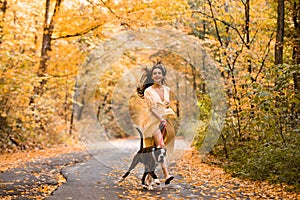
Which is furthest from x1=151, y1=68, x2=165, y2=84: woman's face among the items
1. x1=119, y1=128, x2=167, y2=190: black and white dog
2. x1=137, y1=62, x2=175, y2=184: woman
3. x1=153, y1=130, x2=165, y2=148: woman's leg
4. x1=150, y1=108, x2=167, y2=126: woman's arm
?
x1=119, y1=128, x2=167, y2=190: black and white dog

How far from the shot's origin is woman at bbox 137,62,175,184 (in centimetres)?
704

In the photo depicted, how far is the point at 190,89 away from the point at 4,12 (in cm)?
1766

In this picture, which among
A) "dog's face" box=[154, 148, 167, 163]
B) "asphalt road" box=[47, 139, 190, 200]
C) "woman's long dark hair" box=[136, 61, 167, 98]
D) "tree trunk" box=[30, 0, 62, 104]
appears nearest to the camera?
"asphalt road" box=[47, 139, 190, 200]

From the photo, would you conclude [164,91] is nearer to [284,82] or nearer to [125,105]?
[284,82]

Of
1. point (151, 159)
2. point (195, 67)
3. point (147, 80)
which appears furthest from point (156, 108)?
point (195, 67)

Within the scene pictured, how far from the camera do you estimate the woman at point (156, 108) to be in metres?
7.04

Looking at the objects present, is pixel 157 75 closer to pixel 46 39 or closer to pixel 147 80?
pixel 147 80

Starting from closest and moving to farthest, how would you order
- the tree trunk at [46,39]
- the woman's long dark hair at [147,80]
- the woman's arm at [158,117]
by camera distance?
the woman's arm at [158,117] → the woman's long dark hair at [147,80] → the tree trunk at [46,39]

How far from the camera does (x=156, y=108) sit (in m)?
7.04

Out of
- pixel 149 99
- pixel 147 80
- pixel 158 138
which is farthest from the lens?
pixel 147 80

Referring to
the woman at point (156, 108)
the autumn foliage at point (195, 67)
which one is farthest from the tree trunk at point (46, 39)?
the woman at point (156, 108)

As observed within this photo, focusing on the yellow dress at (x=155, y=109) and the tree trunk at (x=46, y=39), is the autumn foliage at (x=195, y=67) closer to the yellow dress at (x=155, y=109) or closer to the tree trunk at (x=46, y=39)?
the tree trunk at (x=46, y=39)

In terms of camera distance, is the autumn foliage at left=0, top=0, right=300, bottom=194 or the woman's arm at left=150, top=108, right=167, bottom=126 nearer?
the woman's arm at left=150, top=108, right=167, bottom=126

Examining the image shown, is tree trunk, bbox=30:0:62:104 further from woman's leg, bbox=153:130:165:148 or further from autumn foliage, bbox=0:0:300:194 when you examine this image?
woman's leg, bbox=153:130:165:148
